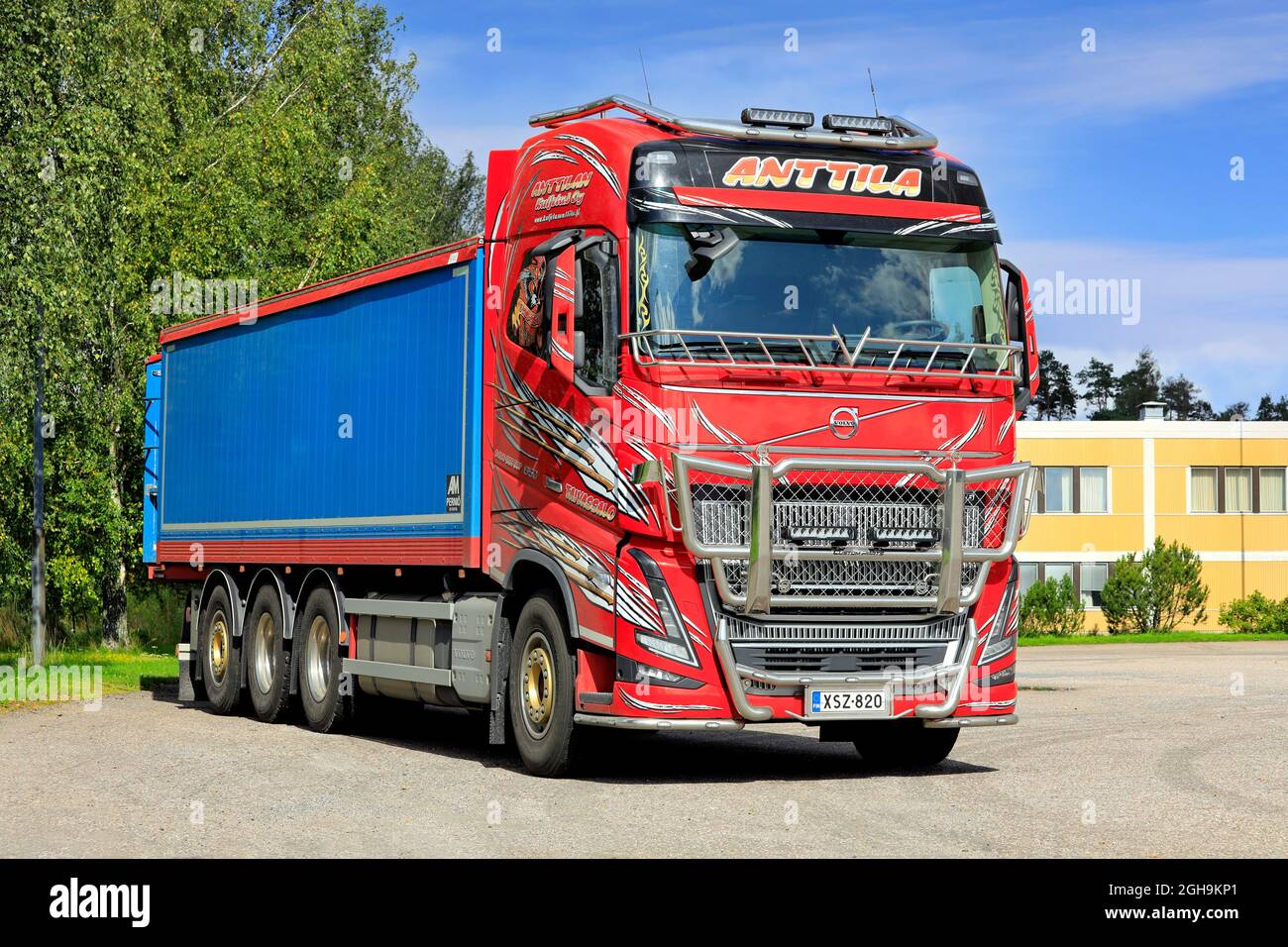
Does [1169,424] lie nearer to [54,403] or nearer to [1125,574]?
[1125,574]

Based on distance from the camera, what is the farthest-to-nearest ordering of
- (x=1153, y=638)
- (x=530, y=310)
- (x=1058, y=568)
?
(x=1058, y=568), (x=1153, y=638), (x=530, y=310)

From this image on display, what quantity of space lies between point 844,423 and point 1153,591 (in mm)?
43556

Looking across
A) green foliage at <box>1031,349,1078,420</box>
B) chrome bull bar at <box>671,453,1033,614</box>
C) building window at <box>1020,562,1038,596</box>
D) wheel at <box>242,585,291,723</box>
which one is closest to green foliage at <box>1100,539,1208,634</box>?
building window at <box>1020,562,1038,596</box>

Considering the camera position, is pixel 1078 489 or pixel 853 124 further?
pixel 1078 489

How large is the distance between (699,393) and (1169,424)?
1952 inches

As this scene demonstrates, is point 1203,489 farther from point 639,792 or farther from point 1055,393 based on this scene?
point 1055,393

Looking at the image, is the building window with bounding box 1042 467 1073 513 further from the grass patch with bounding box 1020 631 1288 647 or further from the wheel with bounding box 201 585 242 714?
the wheel with bounding box 201 585 242 714

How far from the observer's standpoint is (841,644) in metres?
12.4

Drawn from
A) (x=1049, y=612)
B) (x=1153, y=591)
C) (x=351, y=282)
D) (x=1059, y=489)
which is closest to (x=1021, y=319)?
(x=351, y=282)

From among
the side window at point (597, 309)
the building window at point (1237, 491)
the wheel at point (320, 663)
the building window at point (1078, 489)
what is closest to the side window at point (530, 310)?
the side window at point (597, 309)

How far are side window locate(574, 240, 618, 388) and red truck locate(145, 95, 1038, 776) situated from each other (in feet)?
0.06

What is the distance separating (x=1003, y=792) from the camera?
12.1 metres

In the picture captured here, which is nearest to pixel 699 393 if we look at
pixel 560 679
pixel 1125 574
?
pixel 560 679
